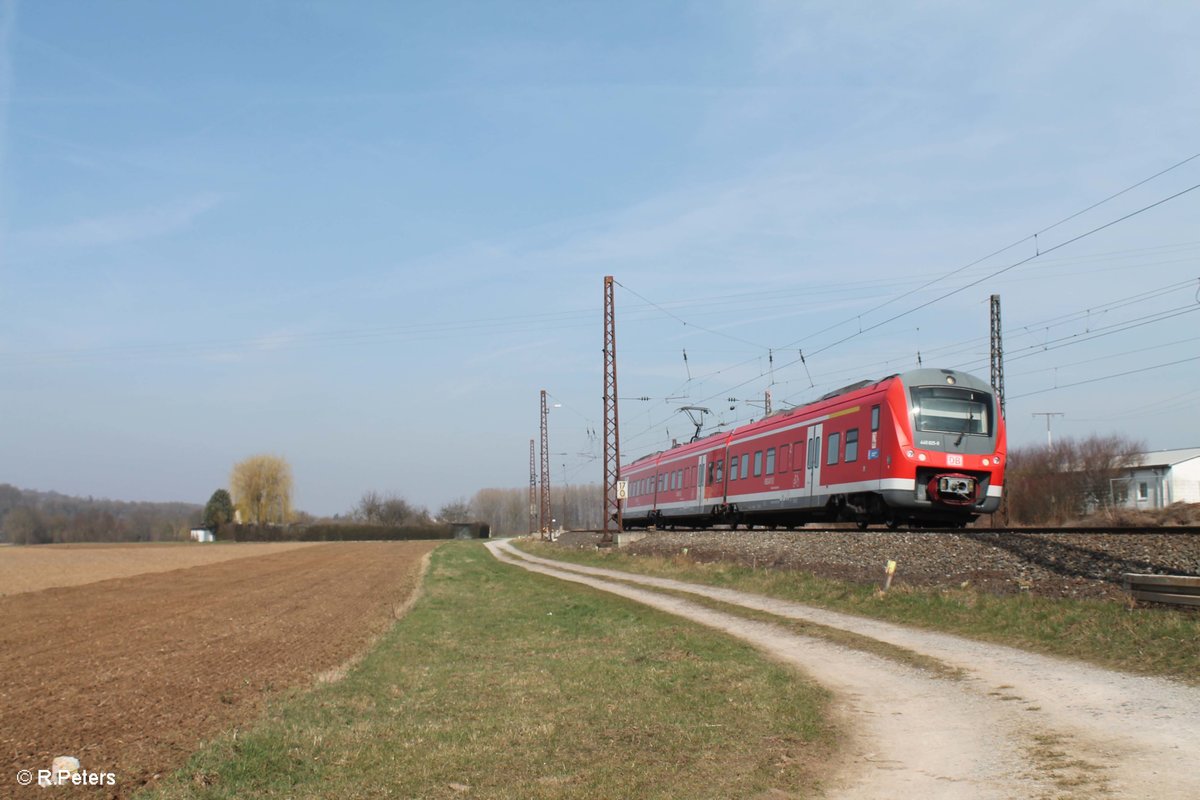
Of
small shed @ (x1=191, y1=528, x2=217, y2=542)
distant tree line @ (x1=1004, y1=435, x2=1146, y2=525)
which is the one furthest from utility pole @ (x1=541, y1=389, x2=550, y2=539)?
small shed @ (x1=191, y1=528, x2=217, y2=542)

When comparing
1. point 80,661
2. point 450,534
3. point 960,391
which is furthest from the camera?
point 450,534

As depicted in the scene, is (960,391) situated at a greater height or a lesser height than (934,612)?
greater

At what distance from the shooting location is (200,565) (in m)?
53.0

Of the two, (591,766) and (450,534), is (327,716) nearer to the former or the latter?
(591,766)

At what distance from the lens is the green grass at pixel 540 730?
741cm

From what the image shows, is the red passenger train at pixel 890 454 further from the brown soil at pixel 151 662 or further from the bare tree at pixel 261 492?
the bare tree at pixel 261 492

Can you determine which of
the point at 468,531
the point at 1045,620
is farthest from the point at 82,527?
the point at 1045,620

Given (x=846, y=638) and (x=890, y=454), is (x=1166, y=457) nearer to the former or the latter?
(x=890, y=454)

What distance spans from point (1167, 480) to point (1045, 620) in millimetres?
61274

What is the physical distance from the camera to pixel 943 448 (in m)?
23.8

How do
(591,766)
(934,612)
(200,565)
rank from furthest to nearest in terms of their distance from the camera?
(200,565) → (934,612) → (591,766)

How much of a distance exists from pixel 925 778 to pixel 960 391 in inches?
719

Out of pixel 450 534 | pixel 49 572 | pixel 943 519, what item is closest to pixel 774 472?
pixel 943 519

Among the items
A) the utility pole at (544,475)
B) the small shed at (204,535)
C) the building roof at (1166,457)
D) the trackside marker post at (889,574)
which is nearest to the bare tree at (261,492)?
the small shed at (204,535)
